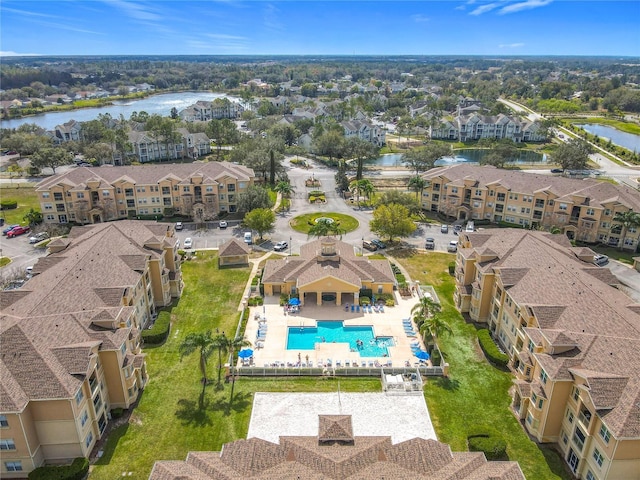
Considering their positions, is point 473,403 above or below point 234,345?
below

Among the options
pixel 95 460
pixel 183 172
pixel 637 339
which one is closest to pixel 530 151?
pixel 183 172

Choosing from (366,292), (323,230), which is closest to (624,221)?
(366,292)

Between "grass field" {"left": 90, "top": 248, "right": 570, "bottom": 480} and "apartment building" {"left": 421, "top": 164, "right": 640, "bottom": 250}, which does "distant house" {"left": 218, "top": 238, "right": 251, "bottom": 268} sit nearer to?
"grass field" {"left": 90, "top": 248, "right": 570, "bottom": 480}

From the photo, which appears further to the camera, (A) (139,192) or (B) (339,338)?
(A) (139,192)

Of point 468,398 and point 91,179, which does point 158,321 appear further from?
point 91,179

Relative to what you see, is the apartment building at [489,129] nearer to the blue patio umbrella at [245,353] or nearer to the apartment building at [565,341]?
the apartment building at [565,341]

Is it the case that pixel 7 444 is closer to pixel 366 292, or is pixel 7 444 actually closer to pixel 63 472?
pixel 63 472
